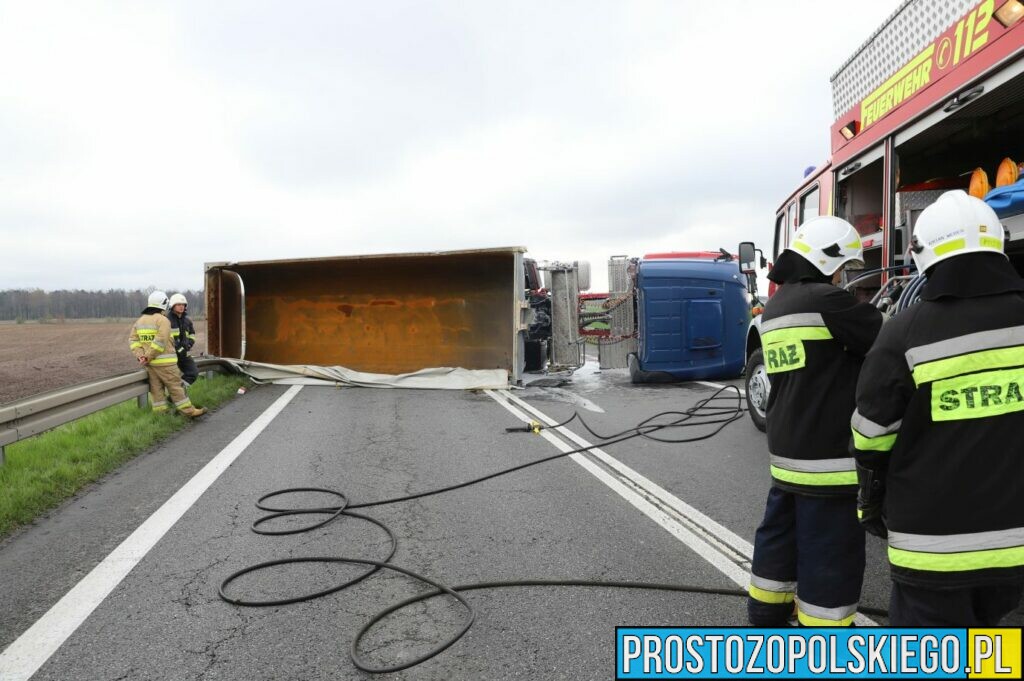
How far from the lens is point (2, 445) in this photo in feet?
18.7

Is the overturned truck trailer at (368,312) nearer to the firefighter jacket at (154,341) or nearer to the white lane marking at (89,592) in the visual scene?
the firefighter jacket at (154,341)

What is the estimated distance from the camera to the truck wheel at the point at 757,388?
7590mm

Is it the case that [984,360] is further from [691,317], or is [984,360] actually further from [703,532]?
[691,317]

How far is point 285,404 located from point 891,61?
8345 millimetres

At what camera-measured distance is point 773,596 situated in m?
2.96

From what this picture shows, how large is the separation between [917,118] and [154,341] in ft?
27.2

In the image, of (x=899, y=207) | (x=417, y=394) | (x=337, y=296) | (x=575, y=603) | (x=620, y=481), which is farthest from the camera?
(x=337, y=296)

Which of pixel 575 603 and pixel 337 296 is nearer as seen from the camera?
pixel 575 603

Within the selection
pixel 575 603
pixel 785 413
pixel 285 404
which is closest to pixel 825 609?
pixel 785 413

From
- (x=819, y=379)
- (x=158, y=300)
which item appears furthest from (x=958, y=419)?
(x=158, y=300)

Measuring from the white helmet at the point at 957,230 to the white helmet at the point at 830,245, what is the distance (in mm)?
653

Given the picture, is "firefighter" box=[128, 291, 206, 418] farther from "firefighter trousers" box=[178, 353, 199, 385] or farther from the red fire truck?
the red fire truck

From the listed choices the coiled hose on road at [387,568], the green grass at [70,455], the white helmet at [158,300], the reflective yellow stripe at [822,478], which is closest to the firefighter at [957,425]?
the reflective yellow stripe at [822,478]

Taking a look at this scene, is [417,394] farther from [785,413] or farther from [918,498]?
[918,498]
